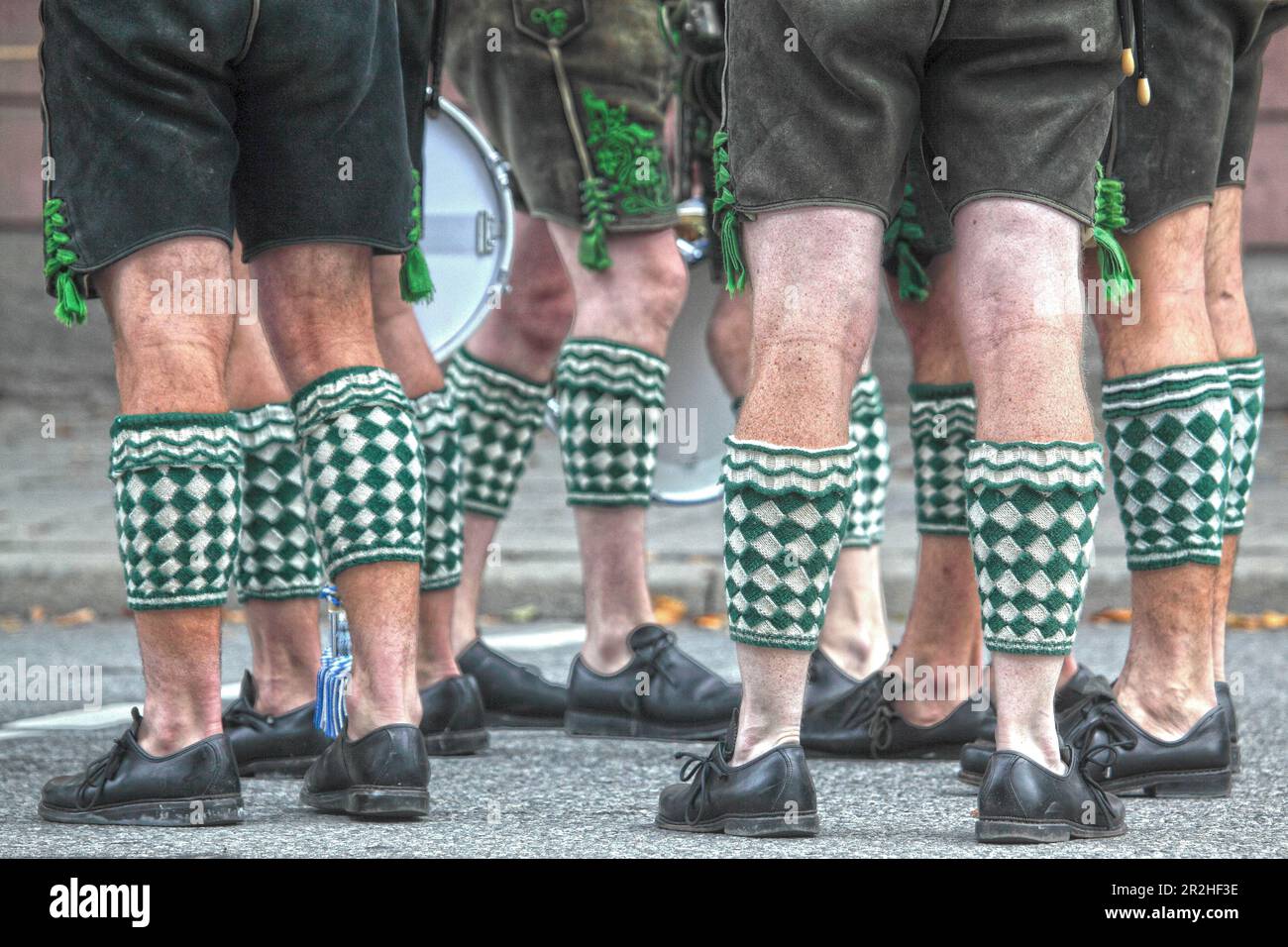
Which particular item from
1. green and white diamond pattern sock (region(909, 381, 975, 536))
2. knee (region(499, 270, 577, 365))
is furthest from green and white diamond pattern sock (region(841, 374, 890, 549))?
knee (region(499, 270, 577, 365))

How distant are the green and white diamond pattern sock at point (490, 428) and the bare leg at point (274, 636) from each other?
0.72 m

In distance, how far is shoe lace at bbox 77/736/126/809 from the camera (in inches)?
110

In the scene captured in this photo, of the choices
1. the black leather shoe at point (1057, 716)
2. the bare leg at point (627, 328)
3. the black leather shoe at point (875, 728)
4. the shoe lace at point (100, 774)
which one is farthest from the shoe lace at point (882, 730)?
the shoe lace at point (100, 774)

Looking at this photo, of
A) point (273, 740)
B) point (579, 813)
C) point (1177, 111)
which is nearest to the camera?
point (579, 813)

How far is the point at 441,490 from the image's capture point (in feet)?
11.4

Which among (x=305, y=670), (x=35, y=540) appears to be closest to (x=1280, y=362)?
(x=35, y=540)

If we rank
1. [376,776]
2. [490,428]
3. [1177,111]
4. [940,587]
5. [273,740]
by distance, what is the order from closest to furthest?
[376,776] → [1177,111] → [273,740] → [940,587] → [490,428]

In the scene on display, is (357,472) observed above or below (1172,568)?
above

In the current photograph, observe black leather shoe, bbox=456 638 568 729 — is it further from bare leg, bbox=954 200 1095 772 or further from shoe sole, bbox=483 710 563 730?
bare leg, bbox=954 200 1095 772

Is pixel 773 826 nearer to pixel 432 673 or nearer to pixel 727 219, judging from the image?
pixel 727 219

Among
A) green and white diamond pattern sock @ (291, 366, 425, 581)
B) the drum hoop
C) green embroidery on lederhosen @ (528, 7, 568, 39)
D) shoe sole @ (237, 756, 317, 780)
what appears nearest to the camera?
green and white diamond pattern sock @ (291, 366, 425, 581)

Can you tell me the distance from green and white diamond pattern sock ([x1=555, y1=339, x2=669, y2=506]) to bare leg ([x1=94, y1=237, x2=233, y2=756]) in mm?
1027

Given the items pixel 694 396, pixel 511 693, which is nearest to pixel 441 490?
pixel 511 693

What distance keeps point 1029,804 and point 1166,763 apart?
2.01 feet
